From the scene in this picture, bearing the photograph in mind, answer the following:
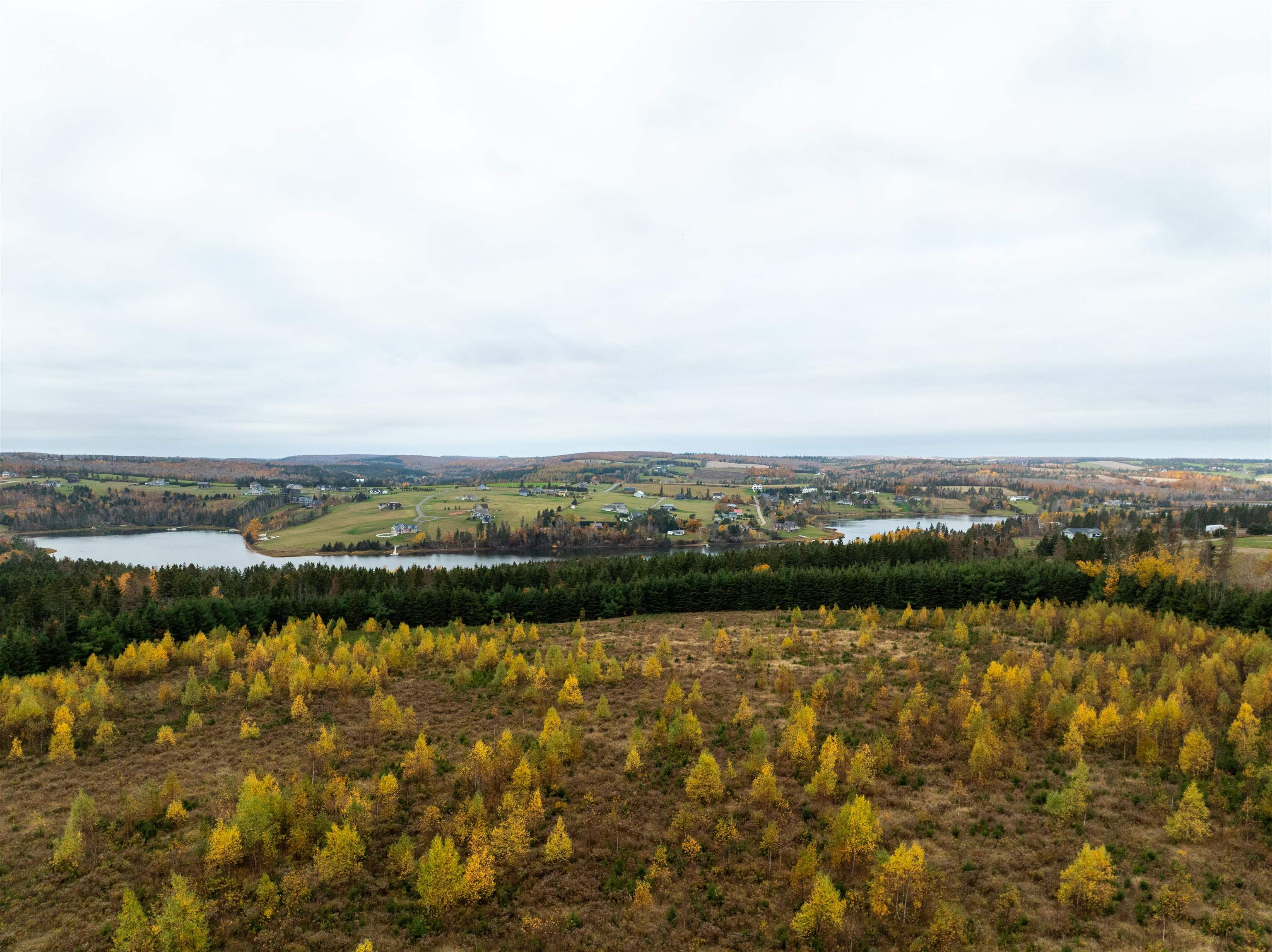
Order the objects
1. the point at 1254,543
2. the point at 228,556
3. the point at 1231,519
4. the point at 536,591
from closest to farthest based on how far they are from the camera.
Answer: the point at 536,591, the point at 1254,543, the point at 1231,519, the point at 228,556

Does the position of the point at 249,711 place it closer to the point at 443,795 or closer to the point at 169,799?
the point at 169,799

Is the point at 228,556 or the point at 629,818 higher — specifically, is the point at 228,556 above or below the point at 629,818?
below

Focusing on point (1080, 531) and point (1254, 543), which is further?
point (1080, 531)

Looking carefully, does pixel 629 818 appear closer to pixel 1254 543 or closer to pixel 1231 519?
pixel 1254 543

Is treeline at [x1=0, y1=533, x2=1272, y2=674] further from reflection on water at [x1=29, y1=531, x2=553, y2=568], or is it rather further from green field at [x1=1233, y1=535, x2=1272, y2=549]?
green field at [x1=1233, y1=535, x2=1272, y2=549]

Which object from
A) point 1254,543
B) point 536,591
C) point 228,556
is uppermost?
point 1254,543

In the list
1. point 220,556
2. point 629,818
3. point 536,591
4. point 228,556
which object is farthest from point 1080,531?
point 220,556

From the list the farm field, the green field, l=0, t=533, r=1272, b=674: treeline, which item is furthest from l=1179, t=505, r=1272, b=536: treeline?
the farm field

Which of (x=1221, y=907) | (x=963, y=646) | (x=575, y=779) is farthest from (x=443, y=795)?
(x=963, y=646)
